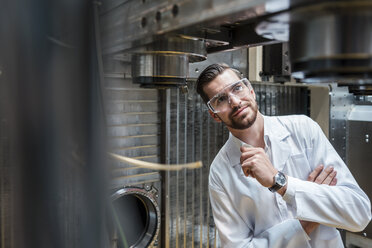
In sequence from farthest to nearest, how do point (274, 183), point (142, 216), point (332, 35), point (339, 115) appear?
1. point (339, 115)
2. point (142, 216)
3. point (274, 183)
4. point (332, 35)

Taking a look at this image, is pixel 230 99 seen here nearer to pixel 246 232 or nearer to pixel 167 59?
pixel 246 232

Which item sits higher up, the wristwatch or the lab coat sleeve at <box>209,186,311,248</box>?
the wristwatch

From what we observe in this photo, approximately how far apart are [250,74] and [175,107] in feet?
2.07

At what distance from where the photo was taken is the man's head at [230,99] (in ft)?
5.08

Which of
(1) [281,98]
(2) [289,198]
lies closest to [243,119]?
(2) [289,198]

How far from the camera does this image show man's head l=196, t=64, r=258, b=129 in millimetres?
1547

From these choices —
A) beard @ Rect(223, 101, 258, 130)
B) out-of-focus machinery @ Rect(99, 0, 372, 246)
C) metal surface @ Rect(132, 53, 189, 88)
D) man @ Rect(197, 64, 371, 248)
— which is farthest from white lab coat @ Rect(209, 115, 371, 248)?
out-of-focus machinery @ Rect(99, 0, 372, 246)

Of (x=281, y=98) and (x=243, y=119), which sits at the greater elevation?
(x=281, y=98)

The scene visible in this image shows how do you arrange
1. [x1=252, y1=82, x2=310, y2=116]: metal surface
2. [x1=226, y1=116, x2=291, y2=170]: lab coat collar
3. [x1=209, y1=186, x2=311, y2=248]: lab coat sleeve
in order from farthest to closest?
[x1=252, y1=82, x2=310, y2=116]: metal surface
[x1=226, y1=116, x2=291, y2=170]: lab coat collar
[x1=209, y1=186, x2=311, y2=248]: lab coat sleeve

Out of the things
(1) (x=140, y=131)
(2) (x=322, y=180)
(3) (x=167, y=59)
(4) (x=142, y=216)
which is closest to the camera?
(3) (x=167, y=59)

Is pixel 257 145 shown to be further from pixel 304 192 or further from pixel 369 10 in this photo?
pixel 369 10

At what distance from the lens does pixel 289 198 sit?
1.39 meters

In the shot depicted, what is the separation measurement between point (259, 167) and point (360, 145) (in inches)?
73.2

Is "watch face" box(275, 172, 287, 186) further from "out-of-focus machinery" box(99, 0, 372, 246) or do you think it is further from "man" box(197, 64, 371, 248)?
"out-of-focus machinery" box(99, 0, 372, 246)
